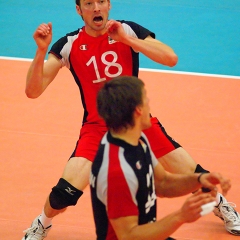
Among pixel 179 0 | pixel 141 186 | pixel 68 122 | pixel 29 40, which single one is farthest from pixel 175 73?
pixel 141 186

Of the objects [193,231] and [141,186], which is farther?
[193,231]

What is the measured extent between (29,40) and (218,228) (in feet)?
19.6

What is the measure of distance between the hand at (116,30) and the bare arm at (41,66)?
1.54 feet

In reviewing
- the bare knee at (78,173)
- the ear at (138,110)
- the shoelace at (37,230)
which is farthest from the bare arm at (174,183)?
the shoelace at (37,230)

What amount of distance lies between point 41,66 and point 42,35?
0.23 m

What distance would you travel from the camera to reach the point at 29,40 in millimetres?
10133

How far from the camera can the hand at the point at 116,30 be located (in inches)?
165

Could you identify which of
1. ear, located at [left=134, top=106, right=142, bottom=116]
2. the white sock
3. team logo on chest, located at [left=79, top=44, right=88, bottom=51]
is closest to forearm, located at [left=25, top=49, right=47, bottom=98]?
team logo on chest, located at [left=79, top=44, right=88, bottom=51]

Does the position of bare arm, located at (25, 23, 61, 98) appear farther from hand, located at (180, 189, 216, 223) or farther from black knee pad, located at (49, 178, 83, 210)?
hand, located at (180, 189, 216, 223)

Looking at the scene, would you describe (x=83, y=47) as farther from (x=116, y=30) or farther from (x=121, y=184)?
(x=121, y=184)

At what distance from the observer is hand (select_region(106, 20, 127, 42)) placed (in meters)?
4.19

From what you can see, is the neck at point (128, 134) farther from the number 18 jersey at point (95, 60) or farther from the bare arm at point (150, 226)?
the number 18 jersey at point (95, 60)

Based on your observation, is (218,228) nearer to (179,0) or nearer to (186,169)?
(186,169)

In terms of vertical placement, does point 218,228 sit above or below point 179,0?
below
